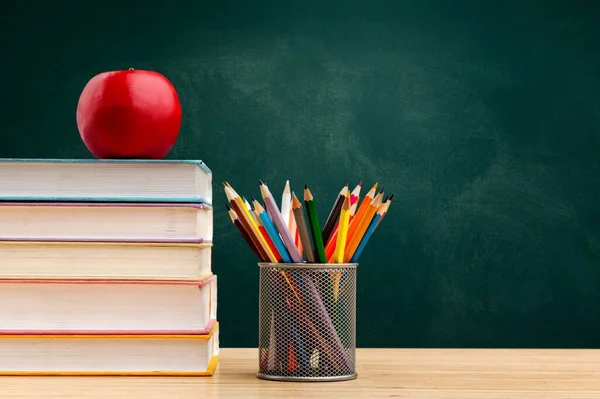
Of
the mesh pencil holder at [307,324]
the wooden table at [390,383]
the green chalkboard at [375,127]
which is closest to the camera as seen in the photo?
the wooden table at [390,383]

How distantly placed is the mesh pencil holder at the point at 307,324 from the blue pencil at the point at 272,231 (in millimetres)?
13

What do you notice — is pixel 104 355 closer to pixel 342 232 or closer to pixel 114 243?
pixel 114 243

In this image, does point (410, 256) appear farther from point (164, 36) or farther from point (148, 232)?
point (148, 232)

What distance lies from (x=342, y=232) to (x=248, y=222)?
97 mm

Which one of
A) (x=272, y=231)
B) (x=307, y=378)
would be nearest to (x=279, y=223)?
(x=272, y=231)

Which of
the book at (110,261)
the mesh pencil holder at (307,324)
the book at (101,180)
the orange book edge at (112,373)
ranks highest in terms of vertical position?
the book at (101,180)

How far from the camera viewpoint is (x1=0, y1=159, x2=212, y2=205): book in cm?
94

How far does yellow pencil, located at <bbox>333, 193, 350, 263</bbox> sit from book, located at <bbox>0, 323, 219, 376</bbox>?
6.4 inches

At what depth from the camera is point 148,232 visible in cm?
94

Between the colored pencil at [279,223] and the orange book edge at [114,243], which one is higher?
the colored pencil at [279,223]

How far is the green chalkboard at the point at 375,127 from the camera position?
Answer: 2.16 m

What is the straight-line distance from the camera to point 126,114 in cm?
95

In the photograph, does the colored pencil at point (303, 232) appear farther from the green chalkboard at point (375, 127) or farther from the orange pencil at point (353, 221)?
the green chalkboard at point (375, 127)

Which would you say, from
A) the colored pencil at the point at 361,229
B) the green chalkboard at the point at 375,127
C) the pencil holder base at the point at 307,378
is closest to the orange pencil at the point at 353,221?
the colored pencil at the point at 361,229
